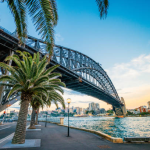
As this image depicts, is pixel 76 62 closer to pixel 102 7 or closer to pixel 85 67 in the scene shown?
pixel 85 67

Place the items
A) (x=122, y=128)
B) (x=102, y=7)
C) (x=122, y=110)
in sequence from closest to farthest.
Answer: (x=102, y=7) < (x=122, y=128) < (x=122, y=110)

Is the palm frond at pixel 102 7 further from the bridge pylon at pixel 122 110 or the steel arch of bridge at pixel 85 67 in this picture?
the bridge pylon at pixel 122 110

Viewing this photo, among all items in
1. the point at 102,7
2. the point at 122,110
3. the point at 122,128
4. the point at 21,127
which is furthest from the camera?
the point at 122,110

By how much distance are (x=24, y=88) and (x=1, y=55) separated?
14.5 metres

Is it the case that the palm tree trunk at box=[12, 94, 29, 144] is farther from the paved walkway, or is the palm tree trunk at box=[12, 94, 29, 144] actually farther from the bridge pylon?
the bridge pylon

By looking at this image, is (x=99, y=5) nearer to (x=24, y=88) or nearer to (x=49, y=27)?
(x=49, y=27)

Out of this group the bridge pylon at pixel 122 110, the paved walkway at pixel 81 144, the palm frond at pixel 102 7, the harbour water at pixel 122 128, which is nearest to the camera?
the palm frond at pixel 102 7

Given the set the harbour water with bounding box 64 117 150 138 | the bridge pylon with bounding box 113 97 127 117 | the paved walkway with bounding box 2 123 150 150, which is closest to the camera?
the paved walkway with bounding box 2 123 150 150

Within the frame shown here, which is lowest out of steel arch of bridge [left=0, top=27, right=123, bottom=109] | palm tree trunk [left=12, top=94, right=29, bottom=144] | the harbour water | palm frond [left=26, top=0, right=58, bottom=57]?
the harbour water

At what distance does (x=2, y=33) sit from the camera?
50.8 feet

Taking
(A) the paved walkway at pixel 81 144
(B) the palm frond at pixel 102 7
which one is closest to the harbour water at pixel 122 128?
(A) the paved walkway at pixel 81 144

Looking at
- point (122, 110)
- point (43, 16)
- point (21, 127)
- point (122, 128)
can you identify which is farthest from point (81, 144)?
point (122, 110)

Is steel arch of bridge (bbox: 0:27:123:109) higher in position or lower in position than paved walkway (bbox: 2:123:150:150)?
higher

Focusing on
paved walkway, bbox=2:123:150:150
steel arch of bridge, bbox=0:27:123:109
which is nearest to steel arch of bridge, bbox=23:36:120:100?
steel arch of bridge, bbox=0:27:123:109
